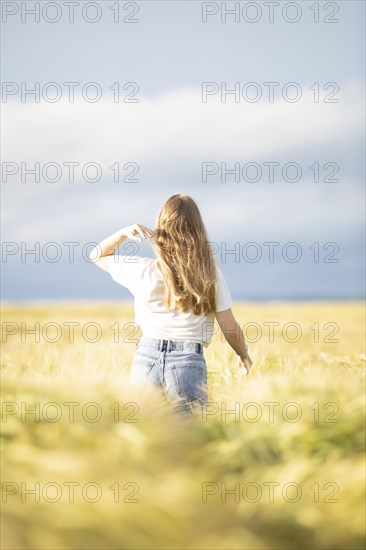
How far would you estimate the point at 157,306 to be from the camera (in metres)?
2.45

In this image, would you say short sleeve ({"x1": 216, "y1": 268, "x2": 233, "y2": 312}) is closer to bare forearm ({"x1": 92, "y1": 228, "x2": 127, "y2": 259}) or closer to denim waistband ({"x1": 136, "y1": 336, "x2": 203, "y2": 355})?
denim waistband ({"x1": 136, "y1": 336, "x2": 203, "y2": 355})

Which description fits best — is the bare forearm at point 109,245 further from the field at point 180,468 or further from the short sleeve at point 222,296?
the field at point 180,468

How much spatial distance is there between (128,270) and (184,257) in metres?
0.22

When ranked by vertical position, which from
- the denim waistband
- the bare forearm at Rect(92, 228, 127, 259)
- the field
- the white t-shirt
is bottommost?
the field

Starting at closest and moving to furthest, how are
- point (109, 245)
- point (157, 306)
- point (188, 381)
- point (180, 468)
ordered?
point (180, 468), point (188, 381), point (157, 306), point (109, 245)

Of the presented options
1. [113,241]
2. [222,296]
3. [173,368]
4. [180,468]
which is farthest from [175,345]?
[180,468]

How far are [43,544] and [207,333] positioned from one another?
1.43m

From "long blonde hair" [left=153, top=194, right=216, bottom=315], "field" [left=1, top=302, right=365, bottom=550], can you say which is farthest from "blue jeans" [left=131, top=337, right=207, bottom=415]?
"field" [left=1, top=302, right=365, bottom=550]

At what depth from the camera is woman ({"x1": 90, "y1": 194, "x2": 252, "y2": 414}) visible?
2379mm

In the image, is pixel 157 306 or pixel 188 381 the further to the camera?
pixel 157 306

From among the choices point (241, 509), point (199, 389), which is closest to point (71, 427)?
point (241, 509)

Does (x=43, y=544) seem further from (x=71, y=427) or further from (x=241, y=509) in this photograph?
(x=241, y=509)

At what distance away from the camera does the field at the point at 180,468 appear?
1.15 metres

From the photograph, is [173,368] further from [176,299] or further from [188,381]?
[176,299]
